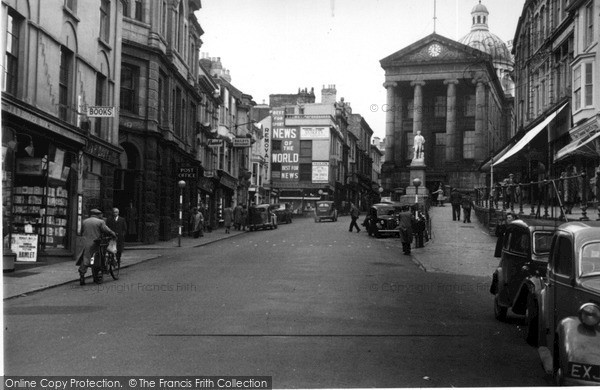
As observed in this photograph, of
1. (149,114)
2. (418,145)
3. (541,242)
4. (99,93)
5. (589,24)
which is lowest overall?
(541,242)

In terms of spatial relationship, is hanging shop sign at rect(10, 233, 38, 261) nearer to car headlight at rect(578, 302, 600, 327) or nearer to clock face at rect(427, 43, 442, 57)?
car headlight at rect(578, 302, 600, 327)

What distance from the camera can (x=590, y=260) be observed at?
20.2 feet

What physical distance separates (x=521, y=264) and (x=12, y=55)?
38.2ft

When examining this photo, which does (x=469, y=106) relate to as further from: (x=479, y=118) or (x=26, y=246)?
(x=26, y=246)

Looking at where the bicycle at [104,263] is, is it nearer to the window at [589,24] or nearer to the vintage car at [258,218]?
the window at [589,24]

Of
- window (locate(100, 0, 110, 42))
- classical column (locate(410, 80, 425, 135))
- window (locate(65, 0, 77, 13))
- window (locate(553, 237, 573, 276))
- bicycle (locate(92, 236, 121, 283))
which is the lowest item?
bicycle (locate(92, 236, 121, 283))

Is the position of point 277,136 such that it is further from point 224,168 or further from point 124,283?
point 124,283

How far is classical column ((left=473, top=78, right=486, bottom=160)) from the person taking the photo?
2501 inches

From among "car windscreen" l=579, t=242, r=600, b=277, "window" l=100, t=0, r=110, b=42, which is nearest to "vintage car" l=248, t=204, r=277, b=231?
"window" l=100, t=0, r=110, b=42

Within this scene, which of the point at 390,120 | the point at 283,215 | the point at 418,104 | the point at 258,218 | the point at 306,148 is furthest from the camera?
the point at 306,148

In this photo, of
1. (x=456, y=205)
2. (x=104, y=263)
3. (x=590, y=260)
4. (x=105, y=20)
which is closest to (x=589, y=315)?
(x=590, y=260)

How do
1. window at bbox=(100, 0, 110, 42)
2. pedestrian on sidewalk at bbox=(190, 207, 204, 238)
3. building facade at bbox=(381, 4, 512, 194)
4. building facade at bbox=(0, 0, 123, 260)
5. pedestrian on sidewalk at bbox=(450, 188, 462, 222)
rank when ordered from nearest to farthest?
building facade at bbox=(0, 0, 123, 260) → window at bbox=(100, 0, 110, 42) → pedestrian on sidewalk at bbox=(190, 207, 204, 238) → pedestrian on sidewalk at bbox=(450, 188, 462, 222) → building facade at bbox=(381, 4, 512, 194)

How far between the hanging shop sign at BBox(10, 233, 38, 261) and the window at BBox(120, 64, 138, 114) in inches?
461

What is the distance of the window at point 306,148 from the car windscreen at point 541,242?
6157 cm
